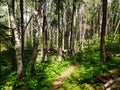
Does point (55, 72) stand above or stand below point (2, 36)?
below

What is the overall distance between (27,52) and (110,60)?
72.2 feet

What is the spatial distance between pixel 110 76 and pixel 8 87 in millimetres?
6695

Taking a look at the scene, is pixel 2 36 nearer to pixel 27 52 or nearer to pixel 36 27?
pixel 36 27

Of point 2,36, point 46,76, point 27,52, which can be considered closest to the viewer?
point 46,76

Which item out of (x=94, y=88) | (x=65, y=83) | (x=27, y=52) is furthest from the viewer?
(x=27, y=52)

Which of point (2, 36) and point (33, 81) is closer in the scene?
point (33, 81)

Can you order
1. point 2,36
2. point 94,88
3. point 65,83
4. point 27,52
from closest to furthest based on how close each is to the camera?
point 94,88 → point 65,83 → point 2,36 → point 27,52

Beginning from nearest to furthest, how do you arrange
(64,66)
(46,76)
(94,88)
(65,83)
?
(94,88)
(65,83)
(46,76)
(64,66)

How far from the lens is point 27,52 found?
3838 cm

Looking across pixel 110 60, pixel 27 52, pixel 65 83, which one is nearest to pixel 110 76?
pixel 65 83

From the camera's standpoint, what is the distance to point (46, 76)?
16281mm

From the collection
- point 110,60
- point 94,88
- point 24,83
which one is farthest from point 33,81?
point 110,60

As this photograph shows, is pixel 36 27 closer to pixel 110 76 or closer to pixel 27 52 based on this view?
pixel 110 76

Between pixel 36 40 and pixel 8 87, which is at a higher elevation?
pixel 36 40
